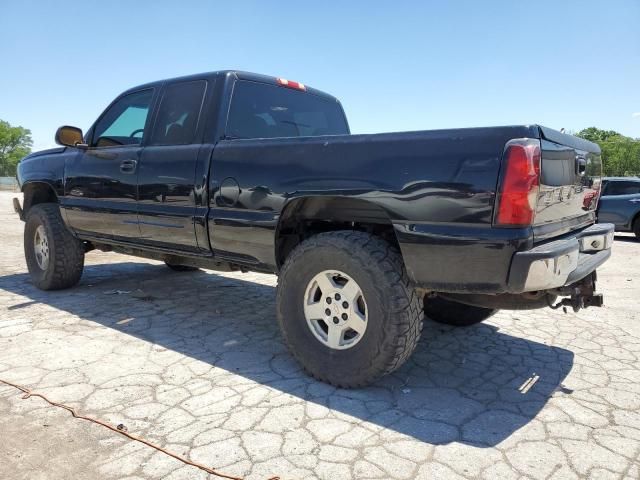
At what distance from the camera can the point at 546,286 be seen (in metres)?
2.33

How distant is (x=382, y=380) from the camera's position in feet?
9.73

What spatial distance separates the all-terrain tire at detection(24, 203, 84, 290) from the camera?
4.93m

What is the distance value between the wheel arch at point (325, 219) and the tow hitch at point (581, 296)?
1.04 m

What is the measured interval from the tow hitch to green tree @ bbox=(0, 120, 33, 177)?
99491 millimetres

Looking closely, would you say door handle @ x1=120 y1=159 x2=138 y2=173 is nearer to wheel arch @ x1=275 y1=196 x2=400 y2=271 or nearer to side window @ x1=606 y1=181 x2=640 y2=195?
wheel arch @ x1=275 y1=196 x2=400 y2=271

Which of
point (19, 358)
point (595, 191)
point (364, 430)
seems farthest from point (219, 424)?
point (595, 191)

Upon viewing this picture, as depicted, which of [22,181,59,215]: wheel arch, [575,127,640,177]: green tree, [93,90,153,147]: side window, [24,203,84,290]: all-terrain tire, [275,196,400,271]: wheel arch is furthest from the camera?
[575,127,640,177]: green tree

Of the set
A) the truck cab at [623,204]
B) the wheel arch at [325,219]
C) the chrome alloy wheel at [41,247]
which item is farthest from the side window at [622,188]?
the chrome alloy wheel at [41,247]

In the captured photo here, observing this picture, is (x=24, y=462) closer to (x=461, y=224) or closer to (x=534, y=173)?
(x=461, y=224)

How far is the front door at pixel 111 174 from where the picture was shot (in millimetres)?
4078

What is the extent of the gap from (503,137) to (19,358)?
3.33 meters

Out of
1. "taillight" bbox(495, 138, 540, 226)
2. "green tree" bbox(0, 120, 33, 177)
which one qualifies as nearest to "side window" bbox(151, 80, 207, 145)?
"taillight" bbox(495, 138, 540, 226)

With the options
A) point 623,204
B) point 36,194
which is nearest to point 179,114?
point 36,194

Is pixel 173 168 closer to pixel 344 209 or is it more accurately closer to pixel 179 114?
pixel 179 114
